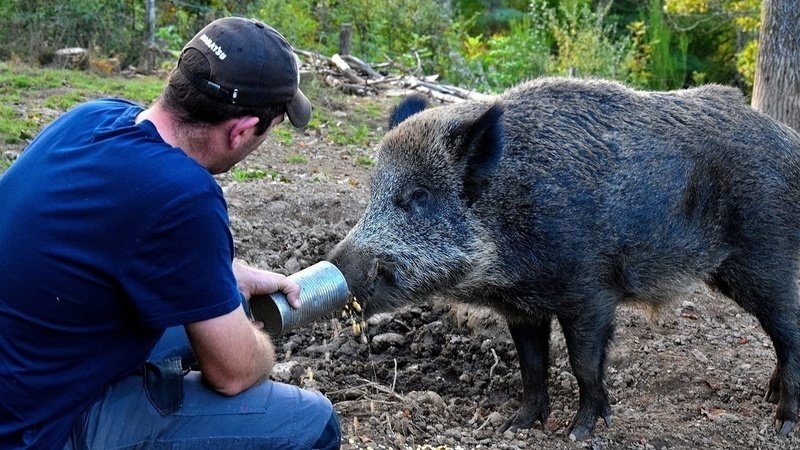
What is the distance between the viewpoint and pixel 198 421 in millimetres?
3201

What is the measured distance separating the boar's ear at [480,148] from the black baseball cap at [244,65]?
A: 185 centimetres

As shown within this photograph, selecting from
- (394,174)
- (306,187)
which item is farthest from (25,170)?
(306,187)

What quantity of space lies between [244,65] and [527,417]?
2.81 m

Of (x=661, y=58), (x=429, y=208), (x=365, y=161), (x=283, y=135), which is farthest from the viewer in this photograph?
(x=661, y=58)

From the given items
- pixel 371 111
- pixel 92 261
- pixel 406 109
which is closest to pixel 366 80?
pixel 371 111

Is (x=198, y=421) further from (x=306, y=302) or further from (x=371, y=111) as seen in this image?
(x=371, y=111)

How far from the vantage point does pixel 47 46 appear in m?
14.0

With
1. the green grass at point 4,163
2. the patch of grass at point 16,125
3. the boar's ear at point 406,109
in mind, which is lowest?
the patch of grass at point 16,125

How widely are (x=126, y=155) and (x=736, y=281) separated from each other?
3.70 metres

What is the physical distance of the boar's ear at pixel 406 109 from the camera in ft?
18.5

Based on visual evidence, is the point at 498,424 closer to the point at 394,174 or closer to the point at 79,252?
the point at 394,174

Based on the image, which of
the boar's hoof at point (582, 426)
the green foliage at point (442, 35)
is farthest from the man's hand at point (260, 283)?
the green foliage at point (442, 35)

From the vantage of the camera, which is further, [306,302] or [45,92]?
[45,92]

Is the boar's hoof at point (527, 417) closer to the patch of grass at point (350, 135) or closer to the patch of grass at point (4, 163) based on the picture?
the patch of grass at point (4, 163)
